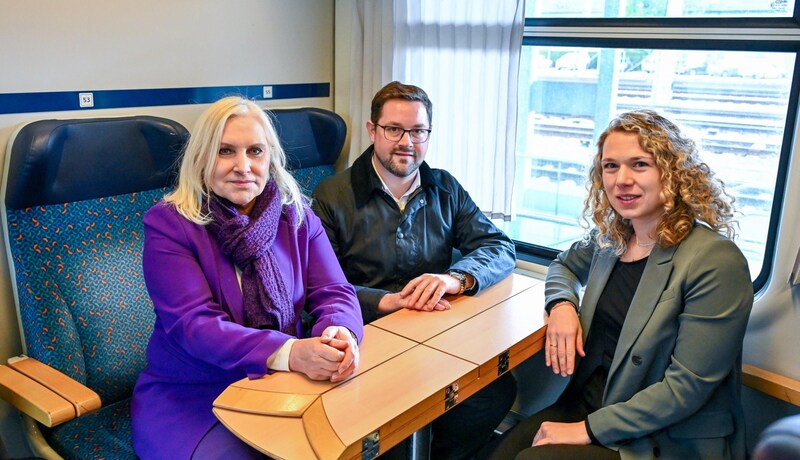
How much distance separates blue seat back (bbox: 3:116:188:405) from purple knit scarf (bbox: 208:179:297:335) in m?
0.54

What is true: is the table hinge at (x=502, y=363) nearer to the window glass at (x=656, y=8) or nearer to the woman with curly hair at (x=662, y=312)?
the woman with curly hair at (x=662, y=312)

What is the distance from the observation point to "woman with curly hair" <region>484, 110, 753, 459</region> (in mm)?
1767

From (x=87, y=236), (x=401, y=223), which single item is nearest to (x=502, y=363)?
(x=401, y=223)

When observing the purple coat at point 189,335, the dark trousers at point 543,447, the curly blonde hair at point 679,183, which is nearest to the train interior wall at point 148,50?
the purple coat at point 189,335

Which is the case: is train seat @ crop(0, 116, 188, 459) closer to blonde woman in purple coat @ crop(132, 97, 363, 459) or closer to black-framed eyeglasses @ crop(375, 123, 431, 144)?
blonde woman in purple coat @ crop(132, 97, 363, 459)

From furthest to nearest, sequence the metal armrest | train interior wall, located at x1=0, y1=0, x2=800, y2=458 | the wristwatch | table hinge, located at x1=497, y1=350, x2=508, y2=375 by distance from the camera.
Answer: the wristwatch < train interior wall, located at x1=0, y1=0, x2=800, y2=458 < table hinge, located at x1=497, y1=350, x2=508, y2=375 < the metal armrest

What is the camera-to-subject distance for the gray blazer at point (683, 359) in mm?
1756

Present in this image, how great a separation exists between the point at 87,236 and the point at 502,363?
4.48ft

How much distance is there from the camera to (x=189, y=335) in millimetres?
1779

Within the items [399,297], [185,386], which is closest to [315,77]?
[399,297]

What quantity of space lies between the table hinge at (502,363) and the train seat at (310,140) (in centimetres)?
138

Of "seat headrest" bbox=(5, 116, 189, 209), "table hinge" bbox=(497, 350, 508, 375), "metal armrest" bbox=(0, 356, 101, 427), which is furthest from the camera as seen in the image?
"seat headrest" bbox=(5, 116, 189, 209)

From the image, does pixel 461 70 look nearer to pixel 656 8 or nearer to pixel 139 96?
pixel 656 8

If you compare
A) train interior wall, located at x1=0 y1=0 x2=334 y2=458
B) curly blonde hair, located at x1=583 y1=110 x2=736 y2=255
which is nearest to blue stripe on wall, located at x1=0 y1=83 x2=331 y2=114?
train interior wall, located at x1=0 y1=0 x2=334 y2=458
